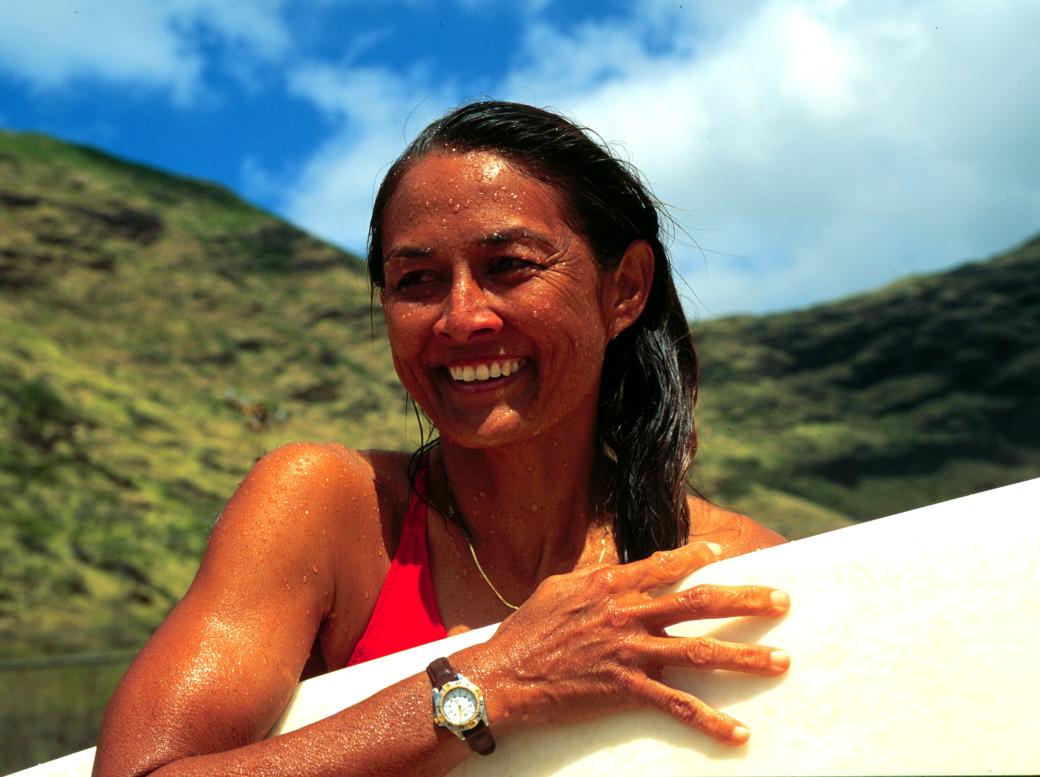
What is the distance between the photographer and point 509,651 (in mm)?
1655

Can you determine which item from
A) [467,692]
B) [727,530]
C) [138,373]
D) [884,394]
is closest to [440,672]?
[467,692]

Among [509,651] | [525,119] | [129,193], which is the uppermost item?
[129,193]

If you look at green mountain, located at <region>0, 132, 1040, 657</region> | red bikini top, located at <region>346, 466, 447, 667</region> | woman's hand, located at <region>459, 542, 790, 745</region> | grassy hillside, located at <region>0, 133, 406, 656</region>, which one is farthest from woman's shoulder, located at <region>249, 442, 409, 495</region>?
green mountain, located at <region>0, 132, 1040, 657</region>

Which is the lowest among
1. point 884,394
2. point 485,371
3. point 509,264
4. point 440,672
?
point 440,672

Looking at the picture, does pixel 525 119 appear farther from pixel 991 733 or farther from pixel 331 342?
pixel 331 342

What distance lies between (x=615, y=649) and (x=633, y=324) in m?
1.02

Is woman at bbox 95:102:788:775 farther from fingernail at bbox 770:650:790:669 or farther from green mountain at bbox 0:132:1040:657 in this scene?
green mountain at bbox 0:132:1040:657

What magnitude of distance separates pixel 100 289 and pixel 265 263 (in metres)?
3.76

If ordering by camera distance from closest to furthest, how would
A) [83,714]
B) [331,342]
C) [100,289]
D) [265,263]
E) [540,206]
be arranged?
[540,206] → [83,714] → [100,289] → [331,342] → [265,263]

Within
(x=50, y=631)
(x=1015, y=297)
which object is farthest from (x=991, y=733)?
(x=1015, y=297)

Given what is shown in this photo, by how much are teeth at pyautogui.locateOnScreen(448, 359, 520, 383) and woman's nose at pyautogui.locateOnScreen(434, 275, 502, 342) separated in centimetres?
6

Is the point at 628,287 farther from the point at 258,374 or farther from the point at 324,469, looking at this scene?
the point at 258,374

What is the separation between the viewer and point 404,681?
66.5 inches

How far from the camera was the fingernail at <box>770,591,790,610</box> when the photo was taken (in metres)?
1.59
